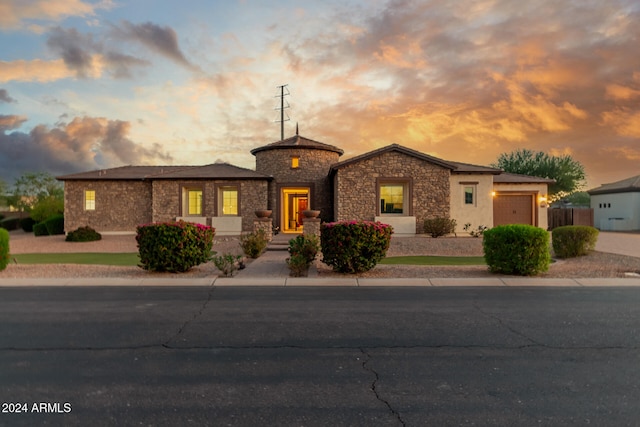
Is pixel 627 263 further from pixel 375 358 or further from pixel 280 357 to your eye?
pixel 280 357

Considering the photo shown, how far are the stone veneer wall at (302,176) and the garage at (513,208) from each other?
10716 mm

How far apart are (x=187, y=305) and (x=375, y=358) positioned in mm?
4535

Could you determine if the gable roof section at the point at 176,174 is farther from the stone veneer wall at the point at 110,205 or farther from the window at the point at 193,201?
the window at the point at 193,201

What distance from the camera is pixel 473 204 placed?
Result: 23.5 m

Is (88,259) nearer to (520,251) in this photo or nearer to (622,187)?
(520,251)

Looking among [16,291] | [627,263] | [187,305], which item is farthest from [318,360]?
[627,263]

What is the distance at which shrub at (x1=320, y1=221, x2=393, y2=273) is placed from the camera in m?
11.6

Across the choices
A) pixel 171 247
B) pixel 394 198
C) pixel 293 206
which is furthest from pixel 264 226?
pixel 171 247

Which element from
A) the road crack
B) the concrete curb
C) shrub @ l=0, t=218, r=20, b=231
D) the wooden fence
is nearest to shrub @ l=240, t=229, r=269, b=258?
the concrete curb

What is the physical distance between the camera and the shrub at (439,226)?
21656 millimetres

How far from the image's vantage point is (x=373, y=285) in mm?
10383

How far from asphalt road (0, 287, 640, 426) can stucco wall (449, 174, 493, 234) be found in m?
15.2

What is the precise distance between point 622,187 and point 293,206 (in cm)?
2716

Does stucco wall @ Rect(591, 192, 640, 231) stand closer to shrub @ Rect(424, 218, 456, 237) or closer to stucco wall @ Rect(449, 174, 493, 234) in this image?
stucco wall @ Rect(449, 174, 493, 234)
